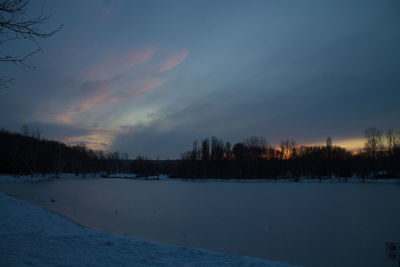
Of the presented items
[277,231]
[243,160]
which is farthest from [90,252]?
[243,160]

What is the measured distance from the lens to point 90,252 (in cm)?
482

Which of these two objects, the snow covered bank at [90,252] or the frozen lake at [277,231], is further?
the frozen lake at [277,231]

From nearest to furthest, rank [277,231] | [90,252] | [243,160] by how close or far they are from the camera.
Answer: [90,252] < [277,231] < [243,160]

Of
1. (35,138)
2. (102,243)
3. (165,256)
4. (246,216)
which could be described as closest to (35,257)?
(102,243)

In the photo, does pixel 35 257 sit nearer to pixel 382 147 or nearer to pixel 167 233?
pixel 167 233

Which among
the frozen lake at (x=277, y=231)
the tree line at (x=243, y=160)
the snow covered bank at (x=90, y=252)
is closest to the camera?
the snow covered bank at (x=90, y=252)

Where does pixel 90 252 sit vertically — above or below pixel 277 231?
above

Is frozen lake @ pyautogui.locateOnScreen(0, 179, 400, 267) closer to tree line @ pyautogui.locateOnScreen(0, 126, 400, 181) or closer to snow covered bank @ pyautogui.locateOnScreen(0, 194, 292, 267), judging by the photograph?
snow covered bank @ pyautogui.locateOnScreen(0, 194, 292, 267)

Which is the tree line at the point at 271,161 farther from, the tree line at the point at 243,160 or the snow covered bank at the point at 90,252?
the snow covered bank at the point at 90,252

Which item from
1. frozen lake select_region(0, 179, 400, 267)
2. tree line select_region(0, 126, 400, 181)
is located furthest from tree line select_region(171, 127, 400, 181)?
frozen lake select_region(0, 179, 400, 267)

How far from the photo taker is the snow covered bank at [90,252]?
4266mm

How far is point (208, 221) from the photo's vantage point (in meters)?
9.32

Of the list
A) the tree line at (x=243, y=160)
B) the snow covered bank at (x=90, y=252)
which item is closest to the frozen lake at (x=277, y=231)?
the snow covered bank at (x=90, y=252)

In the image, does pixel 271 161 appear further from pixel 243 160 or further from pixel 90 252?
pixel 90 252
